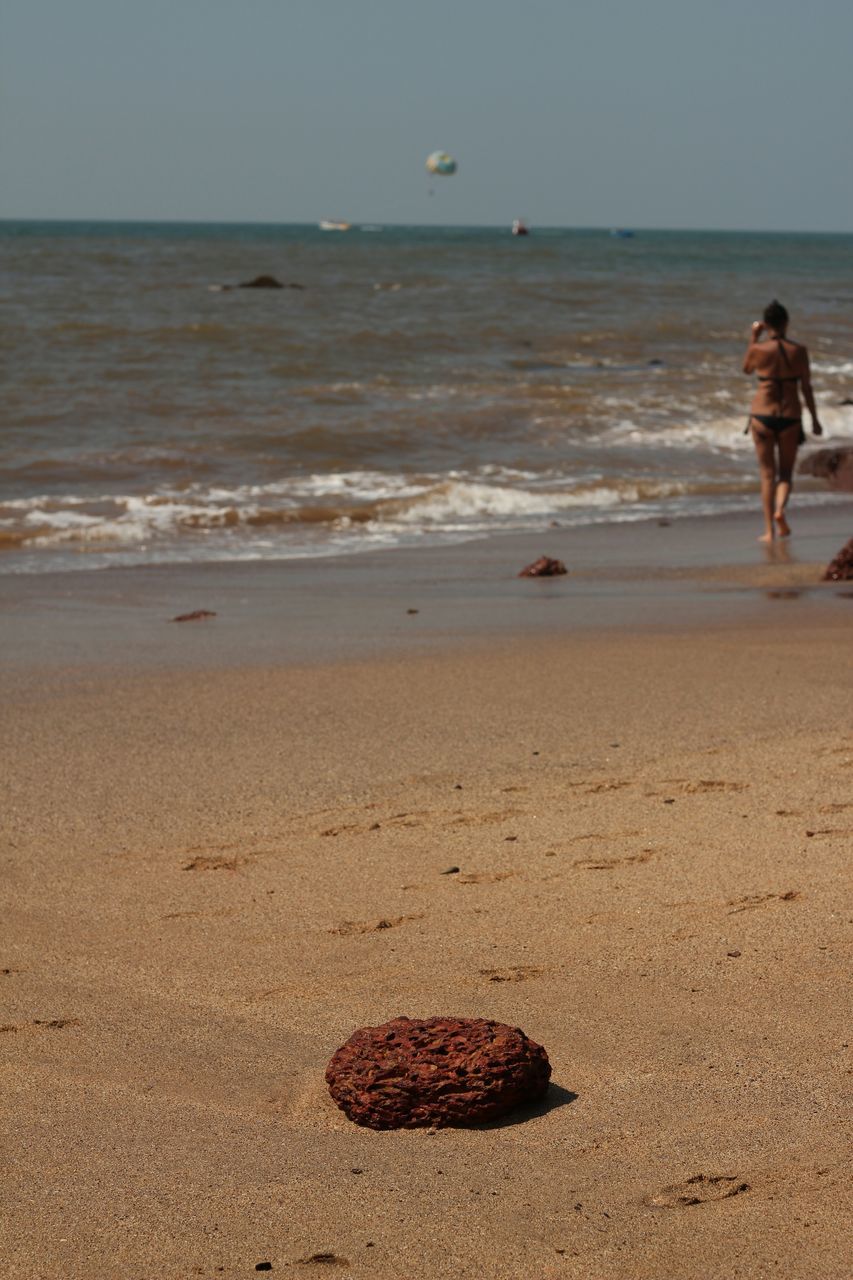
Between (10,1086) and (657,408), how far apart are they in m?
16.5

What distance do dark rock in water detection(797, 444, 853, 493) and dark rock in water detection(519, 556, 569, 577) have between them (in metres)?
5.37

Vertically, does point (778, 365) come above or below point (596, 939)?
above

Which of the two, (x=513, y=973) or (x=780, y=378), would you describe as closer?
(x=513, y=973)

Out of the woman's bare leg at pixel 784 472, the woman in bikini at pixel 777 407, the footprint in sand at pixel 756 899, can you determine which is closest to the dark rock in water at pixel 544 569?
the woman in bikini at pixel 777 407

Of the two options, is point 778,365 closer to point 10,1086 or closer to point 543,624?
point 543,624

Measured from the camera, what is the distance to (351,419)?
16484mm

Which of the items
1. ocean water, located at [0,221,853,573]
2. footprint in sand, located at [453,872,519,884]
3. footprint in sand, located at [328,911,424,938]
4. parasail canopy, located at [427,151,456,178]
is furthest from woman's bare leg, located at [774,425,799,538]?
parasail canopy, located at [427,151,456,178]

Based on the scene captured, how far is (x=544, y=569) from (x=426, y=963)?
546 cm

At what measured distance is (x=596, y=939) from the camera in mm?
3398

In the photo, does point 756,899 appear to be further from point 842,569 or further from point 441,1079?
point 842,569

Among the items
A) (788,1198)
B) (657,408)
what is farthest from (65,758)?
(657,408)

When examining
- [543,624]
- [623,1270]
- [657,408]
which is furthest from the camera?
[657,408]

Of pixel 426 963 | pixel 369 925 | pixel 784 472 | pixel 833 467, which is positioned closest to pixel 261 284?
pixel 833 467

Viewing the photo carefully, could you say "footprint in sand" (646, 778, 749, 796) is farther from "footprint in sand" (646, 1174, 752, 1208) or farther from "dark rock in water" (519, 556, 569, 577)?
"dark rock in water" (519, 556, 569, 577)
